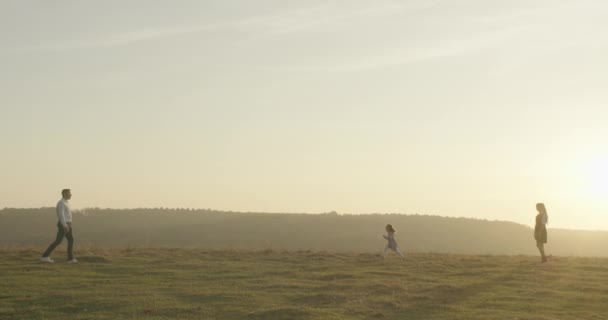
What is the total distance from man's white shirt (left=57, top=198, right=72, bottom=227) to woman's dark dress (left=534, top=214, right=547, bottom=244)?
64.5 feet

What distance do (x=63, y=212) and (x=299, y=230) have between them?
96499 millimetres

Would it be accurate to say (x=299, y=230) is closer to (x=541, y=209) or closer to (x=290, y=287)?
(x=541, y=209)

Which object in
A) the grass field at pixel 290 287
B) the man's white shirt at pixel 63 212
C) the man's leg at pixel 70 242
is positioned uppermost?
the man's white shirt at pixel 63 212

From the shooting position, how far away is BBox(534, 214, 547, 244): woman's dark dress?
32.4m

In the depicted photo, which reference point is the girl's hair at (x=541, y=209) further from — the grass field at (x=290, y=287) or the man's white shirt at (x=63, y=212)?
the man's white shirt at (x=63, y=212)

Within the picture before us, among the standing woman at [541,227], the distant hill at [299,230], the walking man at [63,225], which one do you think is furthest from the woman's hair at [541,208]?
the distant hill at [299,230]

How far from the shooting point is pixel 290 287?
23.8 metres

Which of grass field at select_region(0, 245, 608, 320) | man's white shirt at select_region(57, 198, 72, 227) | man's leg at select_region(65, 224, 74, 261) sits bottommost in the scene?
grass field at select_region(0, 245, 608, 320)

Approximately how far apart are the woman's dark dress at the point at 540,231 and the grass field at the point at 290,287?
1.16 metres

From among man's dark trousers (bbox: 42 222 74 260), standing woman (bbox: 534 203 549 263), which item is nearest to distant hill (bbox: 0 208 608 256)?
standing woman (bbox: 534 203 549 263)

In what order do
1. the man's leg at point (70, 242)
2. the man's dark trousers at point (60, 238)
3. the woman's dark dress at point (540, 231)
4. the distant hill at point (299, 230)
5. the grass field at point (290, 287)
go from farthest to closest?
the distant hill at point (299, 230), the woman's dark dress at point (540, 231), the man's leg at point (70, 242), the man's dark trousers at point (60, 238), the grass field at point (290, 287)

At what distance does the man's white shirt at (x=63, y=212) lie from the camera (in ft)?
92.5

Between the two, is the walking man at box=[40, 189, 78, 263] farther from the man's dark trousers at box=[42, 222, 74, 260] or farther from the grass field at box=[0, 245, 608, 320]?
the grass field at box=[0, 245, 608, 320]

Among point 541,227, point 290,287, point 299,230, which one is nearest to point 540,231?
point 541,227
